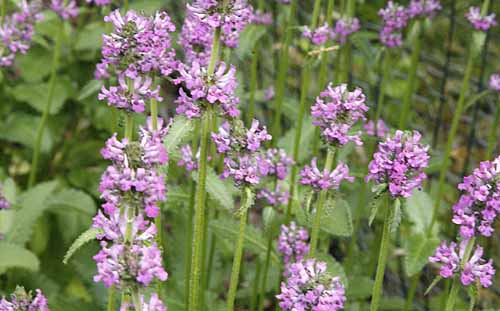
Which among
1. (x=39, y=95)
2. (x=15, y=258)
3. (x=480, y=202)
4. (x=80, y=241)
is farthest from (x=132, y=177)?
(x=39, y=95)

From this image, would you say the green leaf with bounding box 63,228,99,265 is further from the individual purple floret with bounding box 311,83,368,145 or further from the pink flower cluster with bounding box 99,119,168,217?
the individual purple floret with bounding box 311,83,368,145

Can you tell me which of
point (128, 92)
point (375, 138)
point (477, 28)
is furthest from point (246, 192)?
point (477, 28)

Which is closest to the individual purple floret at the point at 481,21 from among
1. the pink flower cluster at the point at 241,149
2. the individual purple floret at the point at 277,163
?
the individual purple floret at the point at 277,163

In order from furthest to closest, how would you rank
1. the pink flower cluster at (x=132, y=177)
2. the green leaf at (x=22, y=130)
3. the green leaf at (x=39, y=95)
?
the green leaf at (x=39, y=95)
the green leaf at (x=22, y=130)
the pink flower cluster at (x=132, y=177)

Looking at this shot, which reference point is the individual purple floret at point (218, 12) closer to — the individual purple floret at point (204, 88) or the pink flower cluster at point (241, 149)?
the individual purple floret at point (204, 88)

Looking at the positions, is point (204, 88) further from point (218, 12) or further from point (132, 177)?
point (132, 177)

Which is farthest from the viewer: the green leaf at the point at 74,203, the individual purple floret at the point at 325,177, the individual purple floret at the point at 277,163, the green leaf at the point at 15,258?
the green leaf at the point at 74,203
